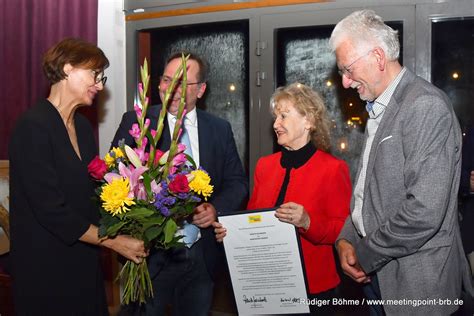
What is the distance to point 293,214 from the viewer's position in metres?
2.08

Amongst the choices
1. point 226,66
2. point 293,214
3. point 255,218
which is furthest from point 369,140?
point 226,66

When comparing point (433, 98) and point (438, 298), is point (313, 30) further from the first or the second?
point (438, 298)

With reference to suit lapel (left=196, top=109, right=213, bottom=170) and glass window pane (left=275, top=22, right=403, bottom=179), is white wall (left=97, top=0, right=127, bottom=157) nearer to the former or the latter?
glass window pane (left=275, top=22, right=403, bottom=179)

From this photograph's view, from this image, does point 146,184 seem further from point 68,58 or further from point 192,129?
point 192,129

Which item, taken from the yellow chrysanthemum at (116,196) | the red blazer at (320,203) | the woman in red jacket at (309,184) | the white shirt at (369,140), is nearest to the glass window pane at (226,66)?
the woman in red jacket at (309,184)

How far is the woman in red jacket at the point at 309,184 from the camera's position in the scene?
7.27ft

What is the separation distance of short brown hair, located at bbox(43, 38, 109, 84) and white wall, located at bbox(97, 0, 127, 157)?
5.96 feet

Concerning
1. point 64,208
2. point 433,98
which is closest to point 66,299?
point 64,208

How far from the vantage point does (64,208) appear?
1.99m

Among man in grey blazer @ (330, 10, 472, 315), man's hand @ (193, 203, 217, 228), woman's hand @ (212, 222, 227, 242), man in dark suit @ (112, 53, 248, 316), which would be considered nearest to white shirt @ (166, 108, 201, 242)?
man in dark suit @ (112, 53, 248, 316)

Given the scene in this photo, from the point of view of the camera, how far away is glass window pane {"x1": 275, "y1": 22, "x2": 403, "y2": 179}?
3.57m

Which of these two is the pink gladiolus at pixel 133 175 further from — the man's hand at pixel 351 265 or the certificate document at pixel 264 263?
the man's hand at pixel 351 265

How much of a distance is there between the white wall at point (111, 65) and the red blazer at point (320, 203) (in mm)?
2069

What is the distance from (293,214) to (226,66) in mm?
2085
